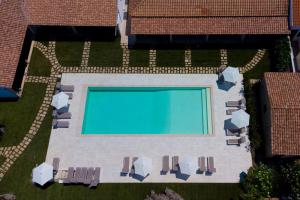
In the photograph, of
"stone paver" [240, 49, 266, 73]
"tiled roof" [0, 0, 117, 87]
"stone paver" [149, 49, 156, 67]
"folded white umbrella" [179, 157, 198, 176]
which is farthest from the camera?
"stone paver" [149, 49, 156, 67]

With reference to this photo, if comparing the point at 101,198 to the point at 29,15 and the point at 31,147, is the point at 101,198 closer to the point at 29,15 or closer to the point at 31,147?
the point at 31,147

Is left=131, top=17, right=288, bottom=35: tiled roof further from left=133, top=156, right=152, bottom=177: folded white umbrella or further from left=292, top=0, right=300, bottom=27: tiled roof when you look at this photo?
left=133, top=156, right=152, bottom=177: folded white umbrella

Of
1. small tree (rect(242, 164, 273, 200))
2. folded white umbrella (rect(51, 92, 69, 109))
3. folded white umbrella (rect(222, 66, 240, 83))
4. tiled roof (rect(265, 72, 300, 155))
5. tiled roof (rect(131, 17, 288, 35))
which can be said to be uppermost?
tiled roof (rect(131, 17, 288, 35))

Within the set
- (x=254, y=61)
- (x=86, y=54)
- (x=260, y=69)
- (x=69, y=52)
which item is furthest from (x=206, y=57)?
(x=69, y=52)

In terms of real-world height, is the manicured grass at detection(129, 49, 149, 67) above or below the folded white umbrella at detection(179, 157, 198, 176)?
above

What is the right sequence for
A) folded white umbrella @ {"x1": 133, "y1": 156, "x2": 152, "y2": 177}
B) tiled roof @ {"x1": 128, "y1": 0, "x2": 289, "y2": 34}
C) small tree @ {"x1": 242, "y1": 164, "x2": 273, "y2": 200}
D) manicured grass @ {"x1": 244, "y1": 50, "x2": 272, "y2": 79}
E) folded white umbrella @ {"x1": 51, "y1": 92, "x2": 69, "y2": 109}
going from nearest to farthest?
small tree @ {"x1": 242, "y1": 164, "x2": 273, "y2": 200} < folded white umbrella @ {"x1": 133, "y1": 156, "x2": 152, "y2": 177} < folded white umbrella @ {"x1": 51, "y1": 92, "x2": 69, "y2": 109} < tiled roof @ {"x1": 128, "y1": 0, "x2": 289, "y2": 34} < manicured grass @ {"x1": 244, "y1": 50, "x2": 272, "y2": 79}

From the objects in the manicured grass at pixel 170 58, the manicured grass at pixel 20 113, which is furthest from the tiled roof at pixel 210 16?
the manicured grass at pixel 20 113

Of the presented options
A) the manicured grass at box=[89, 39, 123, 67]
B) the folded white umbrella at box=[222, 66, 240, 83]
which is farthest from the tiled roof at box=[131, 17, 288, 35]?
the folded white umbrella at box=[222, 66, 240, 83]

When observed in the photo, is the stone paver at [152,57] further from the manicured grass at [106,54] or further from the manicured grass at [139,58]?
the manicured grass at [106,54]
